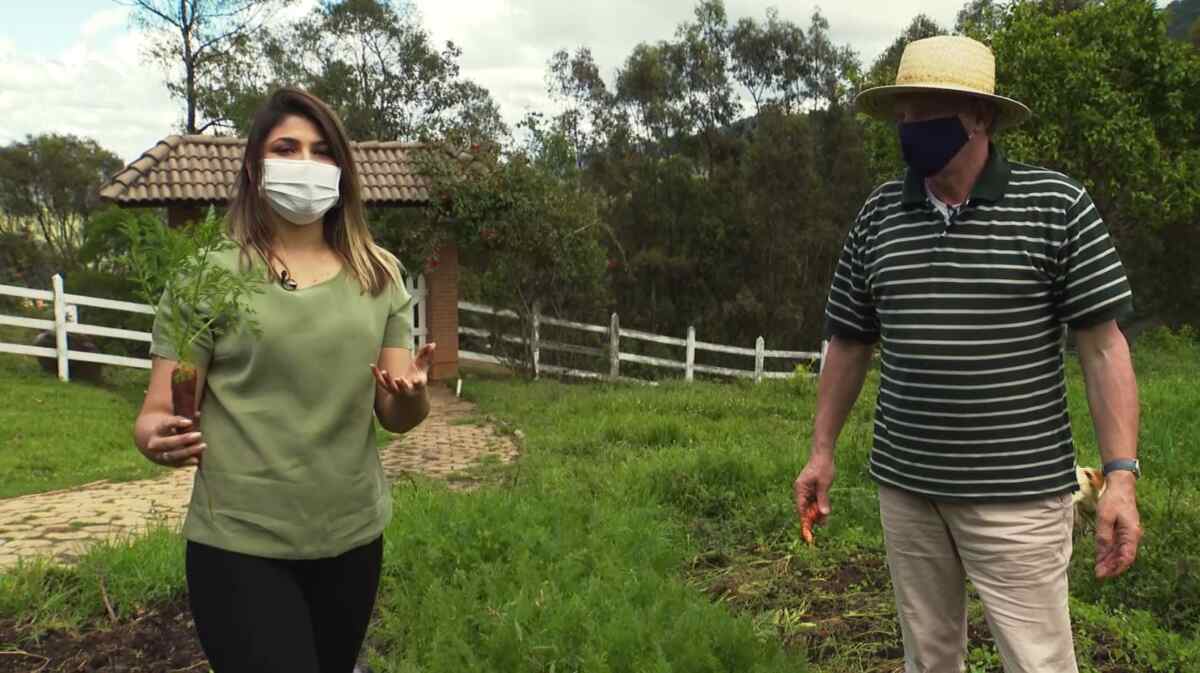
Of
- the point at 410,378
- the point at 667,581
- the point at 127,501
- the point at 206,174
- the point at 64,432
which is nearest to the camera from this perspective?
the point at 410,378

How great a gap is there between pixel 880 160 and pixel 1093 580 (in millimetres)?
17693

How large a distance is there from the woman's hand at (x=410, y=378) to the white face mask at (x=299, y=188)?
1.43 feet

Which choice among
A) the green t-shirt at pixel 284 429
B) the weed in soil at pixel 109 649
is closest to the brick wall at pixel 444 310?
the weed in soil at pixel 109 649

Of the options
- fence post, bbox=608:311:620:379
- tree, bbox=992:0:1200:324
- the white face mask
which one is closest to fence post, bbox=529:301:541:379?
fence post, bbox=608:311:620:379

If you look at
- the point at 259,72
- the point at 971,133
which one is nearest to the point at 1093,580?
the point at 971,133

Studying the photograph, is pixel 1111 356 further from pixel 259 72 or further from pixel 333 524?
pixel 259 72

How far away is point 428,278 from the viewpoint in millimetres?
15367

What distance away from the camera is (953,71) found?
2.47m

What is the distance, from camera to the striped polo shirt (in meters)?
2.33

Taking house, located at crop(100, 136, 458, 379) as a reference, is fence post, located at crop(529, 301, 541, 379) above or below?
below

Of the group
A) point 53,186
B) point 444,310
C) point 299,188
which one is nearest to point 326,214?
point 299,188

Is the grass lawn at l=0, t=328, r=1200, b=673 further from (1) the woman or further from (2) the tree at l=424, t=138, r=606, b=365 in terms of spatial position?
(2) the tree at l=424, t=138, r=606, b=365

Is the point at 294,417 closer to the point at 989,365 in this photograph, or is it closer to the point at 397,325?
the point at 397,325

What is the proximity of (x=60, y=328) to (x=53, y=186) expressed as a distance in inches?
1266
